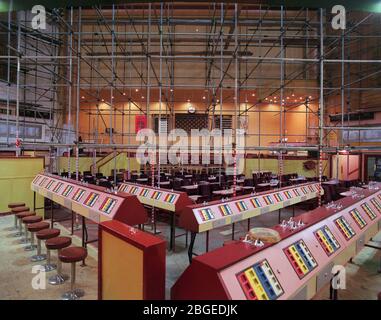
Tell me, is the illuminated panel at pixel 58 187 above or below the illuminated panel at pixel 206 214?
above

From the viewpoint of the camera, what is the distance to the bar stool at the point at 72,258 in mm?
2816

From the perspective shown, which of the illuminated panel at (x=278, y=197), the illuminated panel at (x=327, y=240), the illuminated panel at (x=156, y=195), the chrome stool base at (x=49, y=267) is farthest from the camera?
the illuminated panel at (x=278, y=197)

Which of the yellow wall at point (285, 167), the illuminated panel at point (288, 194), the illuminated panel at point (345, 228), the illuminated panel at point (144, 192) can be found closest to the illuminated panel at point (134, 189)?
the illuminated panel at point (144, 192)

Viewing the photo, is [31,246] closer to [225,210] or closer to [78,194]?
[78,194]

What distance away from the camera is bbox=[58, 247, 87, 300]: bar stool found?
282cm

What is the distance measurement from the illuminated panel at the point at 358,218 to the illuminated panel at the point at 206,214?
1599 millimetres

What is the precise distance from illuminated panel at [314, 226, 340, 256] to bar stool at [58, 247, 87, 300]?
7.94 feet

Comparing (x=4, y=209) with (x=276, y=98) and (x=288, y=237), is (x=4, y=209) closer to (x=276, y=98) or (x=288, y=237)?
(x=288, y=237)

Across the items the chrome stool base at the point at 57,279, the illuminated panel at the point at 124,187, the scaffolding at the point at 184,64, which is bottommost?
the chrome stool base at the point at 57,279

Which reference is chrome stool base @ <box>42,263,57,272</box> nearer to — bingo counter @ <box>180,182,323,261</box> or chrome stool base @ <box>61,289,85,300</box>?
chrome stool base @ <box>61,289,85,300</box>

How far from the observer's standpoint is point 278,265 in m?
1.59

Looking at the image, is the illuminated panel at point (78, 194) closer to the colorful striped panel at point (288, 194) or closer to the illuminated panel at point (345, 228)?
the illuminated panel at point (345, 228)

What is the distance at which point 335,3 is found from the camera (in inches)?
130

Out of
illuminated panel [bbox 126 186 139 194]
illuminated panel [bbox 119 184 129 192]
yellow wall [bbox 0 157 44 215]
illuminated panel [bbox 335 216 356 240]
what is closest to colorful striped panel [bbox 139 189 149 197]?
illuminated panel [bbox 126 186 139 194]
